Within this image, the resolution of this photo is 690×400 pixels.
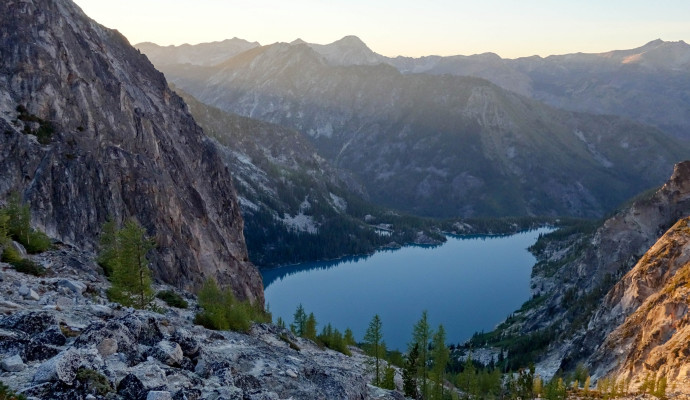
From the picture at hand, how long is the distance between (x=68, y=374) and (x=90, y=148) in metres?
81.2

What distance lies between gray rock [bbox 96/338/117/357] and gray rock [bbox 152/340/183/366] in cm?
178

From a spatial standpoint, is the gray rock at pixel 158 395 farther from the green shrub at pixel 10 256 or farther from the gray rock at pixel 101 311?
the green shrub at pixel 10 256

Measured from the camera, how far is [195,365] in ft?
73.5

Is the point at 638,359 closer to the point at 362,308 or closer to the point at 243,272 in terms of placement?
the point at 243,272

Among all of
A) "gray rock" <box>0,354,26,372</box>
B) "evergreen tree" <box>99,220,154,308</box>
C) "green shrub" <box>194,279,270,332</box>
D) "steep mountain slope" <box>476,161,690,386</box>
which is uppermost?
"gray rock" <box>0,354,26,372</box>

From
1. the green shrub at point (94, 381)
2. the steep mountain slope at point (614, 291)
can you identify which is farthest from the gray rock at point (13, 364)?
the steep mountain slope at point (614, 291)

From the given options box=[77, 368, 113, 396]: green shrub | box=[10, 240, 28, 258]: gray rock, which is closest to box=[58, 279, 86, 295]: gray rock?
box=[10, 240, 28, 258]: gray rock

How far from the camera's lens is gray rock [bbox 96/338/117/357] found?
1934cm

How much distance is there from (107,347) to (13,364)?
339 centimetres

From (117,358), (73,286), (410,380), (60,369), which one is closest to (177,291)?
(410,380)

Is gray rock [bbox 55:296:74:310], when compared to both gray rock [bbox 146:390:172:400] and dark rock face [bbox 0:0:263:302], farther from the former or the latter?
dark rock face [bbox 0:0:263:302]

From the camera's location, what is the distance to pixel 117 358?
1953 cm

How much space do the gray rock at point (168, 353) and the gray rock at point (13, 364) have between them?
5167mm

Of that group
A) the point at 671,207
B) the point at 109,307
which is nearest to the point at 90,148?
the point at 109,307
